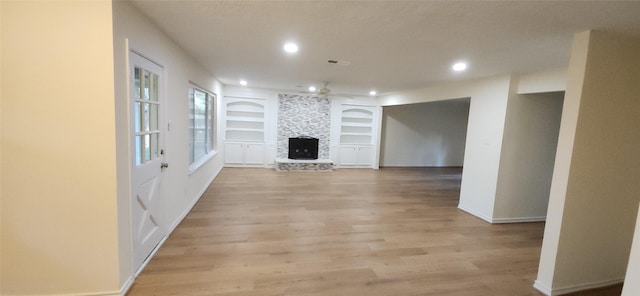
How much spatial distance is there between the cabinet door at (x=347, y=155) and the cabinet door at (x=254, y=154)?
245cm

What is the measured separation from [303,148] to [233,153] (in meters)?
2.04

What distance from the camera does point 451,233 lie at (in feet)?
11.7

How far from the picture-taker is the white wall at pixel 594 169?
2121 mm

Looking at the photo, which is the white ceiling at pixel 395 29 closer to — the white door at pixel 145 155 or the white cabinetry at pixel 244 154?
the white door at pixel 145 155

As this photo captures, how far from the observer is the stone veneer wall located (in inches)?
300

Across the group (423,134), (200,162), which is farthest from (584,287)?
(423,134)

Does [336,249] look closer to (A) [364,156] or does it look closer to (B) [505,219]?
(B) [505,219]

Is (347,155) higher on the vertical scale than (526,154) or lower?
lower

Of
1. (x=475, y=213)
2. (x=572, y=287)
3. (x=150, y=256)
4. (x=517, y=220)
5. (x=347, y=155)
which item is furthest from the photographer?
(x=347, y=155)

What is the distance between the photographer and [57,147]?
174 cm

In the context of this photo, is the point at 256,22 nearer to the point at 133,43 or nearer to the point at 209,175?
the point at 133,43

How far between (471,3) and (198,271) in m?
3.06

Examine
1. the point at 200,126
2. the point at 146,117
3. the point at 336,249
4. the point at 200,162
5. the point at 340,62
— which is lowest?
the point at 336,249

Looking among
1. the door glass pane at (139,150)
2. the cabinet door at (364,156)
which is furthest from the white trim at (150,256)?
the cabinet door at (364,156)
